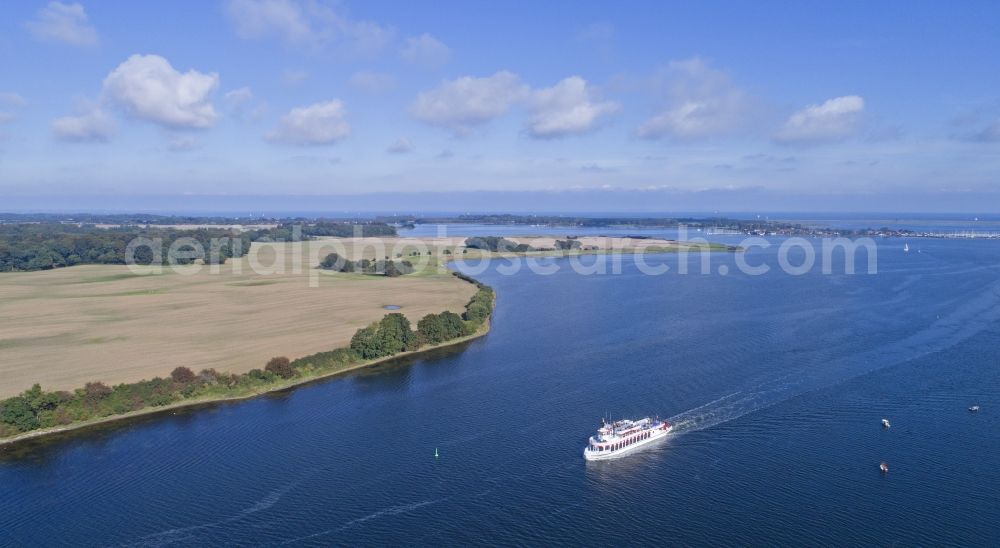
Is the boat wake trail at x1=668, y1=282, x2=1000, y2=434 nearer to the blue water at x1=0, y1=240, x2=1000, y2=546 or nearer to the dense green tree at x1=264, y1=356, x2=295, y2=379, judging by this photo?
the blue water at x1=0, y1=240, x2=1000, y2=546

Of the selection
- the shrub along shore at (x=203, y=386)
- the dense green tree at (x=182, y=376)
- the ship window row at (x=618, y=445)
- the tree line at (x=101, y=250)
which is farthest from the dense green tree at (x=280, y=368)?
the tree line at (x=101, y=250)

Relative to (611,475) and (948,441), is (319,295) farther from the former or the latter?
(948,441)

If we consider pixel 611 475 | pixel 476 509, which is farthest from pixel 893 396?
pixel 476 509

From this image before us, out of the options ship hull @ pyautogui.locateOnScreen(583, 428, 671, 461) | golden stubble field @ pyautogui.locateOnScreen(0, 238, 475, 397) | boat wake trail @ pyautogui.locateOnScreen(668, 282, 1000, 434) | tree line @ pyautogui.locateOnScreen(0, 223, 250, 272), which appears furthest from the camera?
tree line @ pyautogui.locateOnScreen(0, 223, 250, 272)

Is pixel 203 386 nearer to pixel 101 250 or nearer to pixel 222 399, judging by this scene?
pixel 222 399

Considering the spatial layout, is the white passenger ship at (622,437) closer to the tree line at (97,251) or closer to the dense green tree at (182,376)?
the dense green tree at (182,376)

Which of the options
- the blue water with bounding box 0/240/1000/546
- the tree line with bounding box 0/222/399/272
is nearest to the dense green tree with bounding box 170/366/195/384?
the blue water with bounding box 0/240/1000/546

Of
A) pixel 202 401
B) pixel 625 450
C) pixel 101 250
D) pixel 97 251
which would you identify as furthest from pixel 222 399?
pixel 101 250
